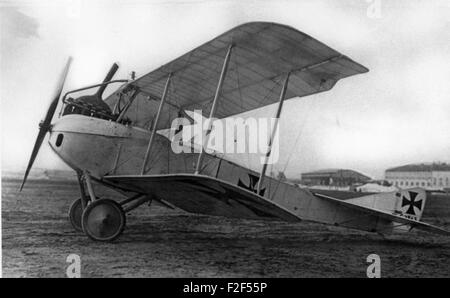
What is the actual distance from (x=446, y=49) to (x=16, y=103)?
21.6 ft

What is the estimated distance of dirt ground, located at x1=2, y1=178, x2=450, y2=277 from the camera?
4.25 metres

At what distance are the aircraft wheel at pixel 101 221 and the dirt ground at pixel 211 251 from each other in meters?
0.16

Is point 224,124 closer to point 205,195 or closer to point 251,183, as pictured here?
point 251,183

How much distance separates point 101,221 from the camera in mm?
4895

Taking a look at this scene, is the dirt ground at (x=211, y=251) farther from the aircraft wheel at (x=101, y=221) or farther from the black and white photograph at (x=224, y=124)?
the aircraft wheel at (x=101, y=221)

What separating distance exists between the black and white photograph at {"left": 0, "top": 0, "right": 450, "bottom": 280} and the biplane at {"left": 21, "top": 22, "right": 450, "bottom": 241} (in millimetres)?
26

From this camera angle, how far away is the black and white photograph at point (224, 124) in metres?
4.42

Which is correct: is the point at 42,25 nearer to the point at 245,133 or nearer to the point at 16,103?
the point at 16,103

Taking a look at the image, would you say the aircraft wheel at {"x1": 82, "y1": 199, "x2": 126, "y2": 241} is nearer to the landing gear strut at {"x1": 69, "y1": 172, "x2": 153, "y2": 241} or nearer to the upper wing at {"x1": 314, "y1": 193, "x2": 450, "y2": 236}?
the landing gear strut at {"x1": 69, "y1": 172, "x2": 153, "y2": 241}

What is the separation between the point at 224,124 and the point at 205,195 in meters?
2.05

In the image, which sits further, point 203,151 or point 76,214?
point 76,214

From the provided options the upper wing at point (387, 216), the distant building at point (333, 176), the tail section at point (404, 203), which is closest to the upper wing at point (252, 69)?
the upper wing at point (387, 216)

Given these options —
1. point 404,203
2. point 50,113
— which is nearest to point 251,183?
point 404,203
